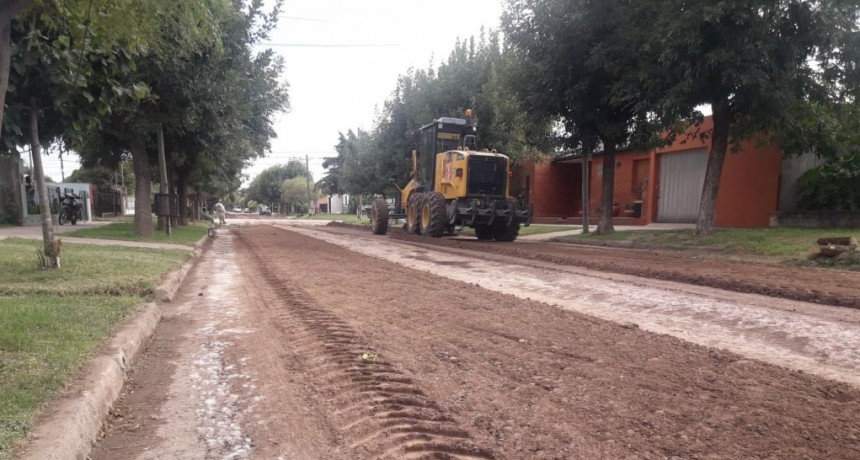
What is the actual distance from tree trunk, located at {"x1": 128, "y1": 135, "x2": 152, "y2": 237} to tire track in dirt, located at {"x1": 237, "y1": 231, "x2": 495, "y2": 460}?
39.9ft

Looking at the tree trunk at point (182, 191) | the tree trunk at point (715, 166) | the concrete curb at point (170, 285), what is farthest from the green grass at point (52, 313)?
the tree trunk at point (182, 191)

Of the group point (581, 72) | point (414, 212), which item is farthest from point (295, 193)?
point (581, 72)

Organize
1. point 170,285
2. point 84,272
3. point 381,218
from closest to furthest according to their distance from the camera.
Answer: point 84,272, point 170,285, point 381,218

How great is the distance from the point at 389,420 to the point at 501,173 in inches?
557

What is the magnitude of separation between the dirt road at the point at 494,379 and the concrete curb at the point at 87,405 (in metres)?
0.12

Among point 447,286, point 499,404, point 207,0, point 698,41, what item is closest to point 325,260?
point 447,286

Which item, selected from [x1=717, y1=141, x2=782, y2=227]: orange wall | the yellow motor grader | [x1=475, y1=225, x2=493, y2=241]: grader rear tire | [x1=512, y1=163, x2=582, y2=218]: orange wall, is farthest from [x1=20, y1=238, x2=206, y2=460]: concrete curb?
[x1=512, y1=163, x2=582, y2=218]: orange wall

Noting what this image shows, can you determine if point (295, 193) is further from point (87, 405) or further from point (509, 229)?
point (87, 405)

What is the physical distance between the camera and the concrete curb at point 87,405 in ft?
8.64

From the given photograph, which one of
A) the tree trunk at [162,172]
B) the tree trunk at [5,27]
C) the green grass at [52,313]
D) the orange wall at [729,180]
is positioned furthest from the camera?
the orange wall at [729,180]

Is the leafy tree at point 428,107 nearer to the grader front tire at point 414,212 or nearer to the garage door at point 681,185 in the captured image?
the grader front tire at point 414,212

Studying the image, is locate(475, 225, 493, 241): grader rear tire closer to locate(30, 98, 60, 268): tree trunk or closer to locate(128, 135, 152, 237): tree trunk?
locate(128, 135, 152, 237): tree trunk

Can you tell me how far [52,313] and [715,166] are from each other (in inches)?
572

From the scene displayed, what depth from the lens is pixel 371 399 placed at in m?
3.48
